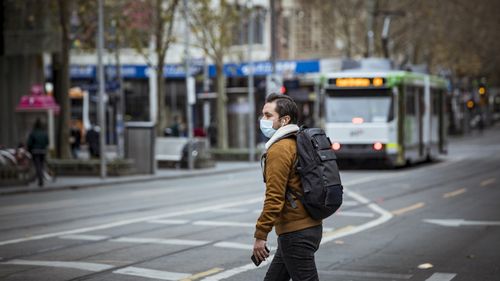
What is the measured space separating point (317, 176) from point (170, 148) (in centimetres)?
3130

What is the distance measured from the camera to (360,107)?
31.4 m

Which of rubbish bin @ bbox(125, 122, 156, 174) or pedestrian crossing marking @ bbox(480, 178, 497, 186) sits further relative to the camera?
rubbish bin @ bbox(125, 122, 156, 174)

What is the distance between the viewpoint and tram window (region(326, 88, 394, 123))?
31078 millimetres

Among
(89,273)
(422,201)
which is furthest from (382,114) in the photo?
(89,273)

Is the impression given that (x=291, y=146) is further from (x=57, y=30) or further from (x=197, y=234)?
(x=57, y=30)

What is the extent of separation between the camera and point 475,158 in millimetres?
42250

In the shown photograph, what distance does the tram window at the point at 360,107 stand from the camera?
31078mm

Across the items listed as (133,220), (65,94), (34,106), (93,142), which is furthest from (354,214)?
(93,142)

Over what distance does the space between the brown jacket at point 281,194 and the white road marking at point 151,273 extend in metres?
3.93

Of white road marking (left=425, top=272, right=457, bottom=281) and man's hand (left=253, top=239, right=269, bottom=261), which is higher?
man's hand (left=253, top=239, right=269, bottom=261)

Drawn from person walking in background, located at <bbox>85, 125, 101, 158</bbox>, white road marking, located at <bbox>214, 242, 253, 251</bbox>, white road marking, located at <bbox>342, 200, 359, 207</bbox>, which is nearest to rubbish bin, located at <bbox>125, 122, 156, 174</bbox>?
person walking in background, located at <bbox>85, 125, 101, 158</bbox>

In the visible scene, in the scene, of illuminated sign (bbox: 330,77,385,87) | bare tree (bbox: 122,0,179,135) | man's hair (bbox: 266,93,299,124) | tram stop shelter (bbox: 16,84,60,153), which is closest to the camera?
man's hair (bbox: 266,93,299,124)

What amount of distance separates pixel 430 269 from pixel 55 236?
19.1ft

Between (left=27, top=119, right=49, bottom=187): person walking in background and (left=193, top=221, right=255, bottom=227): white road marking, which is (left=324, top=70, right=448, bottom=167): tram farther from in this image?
(left=193, top=221, right=255, bottom=227): white road marking
